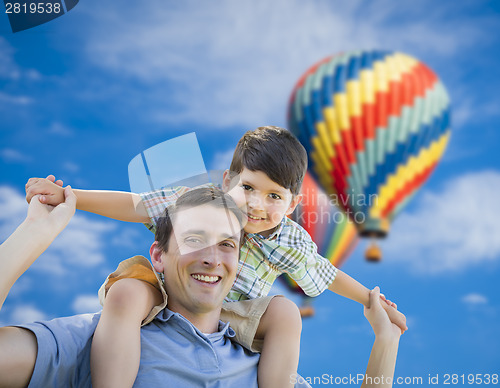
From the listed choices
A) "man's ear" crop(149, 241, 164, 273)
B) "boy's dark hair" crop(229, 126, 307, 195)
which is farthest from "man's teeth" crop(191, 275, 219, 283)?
"boy's dark hair" crop(229, 126, 307, 195)

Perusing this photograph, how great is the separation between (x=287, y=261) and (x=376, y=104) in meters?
8.82

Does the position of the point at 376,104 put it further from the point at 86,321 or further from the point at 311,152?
the point at 86,321

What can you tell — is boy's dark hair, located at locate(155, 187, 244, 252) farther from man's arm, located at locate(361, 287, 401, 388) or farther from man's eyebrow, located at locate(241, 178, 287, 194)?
man's arm, located at locate(361, 287, 401, 388)

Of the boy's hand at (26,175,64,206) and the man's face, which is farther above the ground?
the boy's hand at (26,175,64,206)

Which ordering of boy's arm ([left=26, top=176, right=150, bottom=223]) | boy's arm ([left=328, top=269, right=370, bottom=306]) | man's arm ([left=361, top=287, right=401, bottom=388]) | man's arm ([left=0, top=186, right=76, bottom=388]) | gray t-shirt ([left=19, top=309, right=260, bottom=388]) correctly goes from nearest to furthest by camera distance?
1. man's arm ([left=0, top=186, right=76, bottom=388])
2. gray t-shirt ([left=19, top=309, right=260, bottom=388])
3. boy's arm ([left=26, top=176, right=150, bottom=223])
4. man's arm ([left=361, top=287, right=401, bottom=388])
5. boy's arm ([left=328, top=269, right=370, bottom=306])

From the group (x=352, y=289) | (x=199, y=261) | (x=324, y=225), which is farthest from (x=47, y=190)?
(x=324, y=225)

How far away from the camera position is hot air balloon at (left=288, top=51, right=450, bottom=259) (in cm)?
984

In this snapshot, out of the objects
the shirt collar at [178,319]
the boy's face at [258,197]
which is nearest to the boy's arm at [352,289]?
the boy's face at [258,197]

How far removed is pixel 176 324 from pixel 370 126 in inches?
355

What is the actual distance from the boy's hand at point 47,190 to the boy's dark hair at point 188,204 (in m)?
0.24

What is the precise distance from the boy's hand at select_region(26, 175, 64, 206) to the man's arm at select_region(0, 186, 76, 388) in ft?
0.49

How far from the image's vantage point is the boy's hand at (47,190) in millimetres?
1382

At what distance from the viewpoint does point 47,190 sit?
1405 mm

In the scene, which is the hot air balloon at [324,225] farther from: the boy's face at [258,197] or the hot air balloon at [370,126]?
the boy's face at [258,197]
